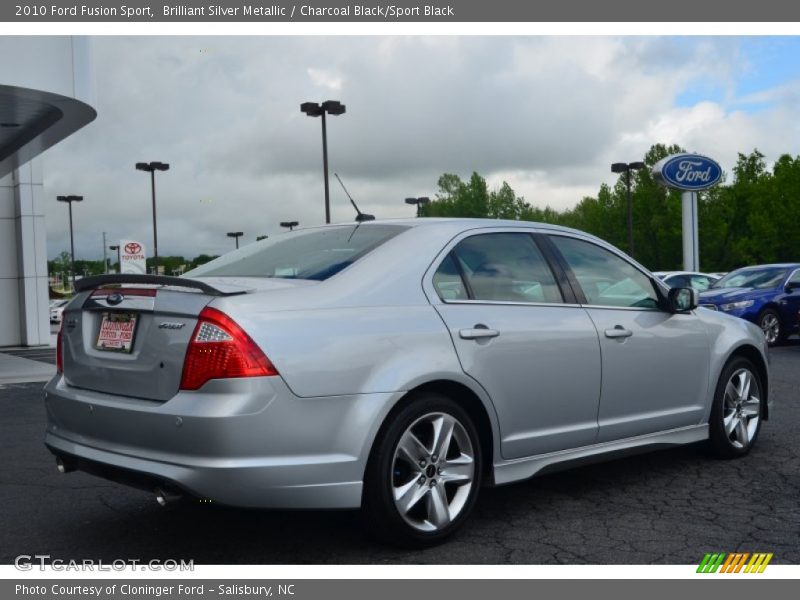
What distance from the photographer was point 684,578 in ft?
12.8

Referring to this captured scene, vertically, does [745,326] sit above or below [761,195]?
below

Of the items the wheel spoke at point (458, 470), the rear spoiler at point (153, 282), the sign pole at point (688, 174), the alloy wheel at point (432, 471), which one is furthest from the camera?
the sign pole at point (688, 174)

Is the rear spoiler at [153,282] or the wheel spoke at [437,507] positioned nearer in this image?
the rear spoiler at [153,282]

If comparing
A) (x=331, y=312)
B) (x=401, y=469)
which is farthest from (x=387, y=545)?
(x=331, y=312)

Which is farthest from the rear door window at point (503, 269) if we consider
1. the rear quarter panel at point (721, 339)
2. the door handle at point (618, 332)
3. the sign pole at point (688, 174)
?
the sign pole at point (688, 174)

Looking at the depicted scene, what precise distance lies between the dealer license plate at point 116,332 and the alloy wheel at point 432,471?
4.36 feet

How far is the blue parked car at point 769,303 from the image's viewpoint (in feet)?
53.0

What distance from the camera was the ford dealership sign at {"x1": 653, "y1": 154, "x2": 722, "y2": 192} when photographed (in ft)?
94.6

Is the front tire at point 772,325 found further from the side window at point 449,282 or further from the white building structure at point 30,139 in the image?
the side window at point 449,282

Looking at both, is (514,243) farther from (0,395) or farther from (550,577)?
(0,395)
